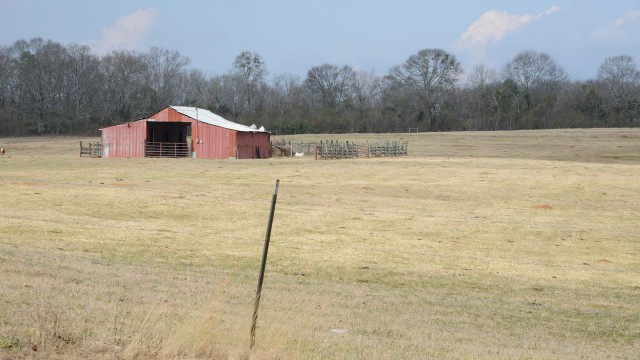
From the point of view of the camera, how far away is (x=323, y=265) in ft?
68.9

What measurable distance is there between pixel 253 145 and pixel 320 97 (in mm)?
97916

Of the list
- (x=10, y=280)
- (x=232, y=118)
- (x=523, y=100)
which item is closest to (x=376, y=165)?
(x=10, y=280)

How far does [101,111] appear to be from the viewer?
448ft

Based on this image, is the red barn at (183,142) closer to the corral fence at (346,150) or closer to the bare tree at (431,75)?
the corral fence at (346,150)

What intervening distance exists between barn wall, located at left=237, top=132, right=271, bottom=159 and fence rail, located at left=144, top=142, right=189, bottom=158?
681 cm

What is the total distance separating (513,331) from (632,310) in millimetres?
4295

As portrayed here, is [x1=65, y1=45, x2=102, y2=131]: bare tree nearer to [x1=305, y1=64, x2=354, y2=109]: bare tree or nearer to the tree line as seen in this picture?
the tree line

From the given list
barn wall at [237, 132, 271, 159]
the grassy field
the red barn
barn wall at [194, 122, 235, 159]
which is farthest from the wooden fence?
the grassy field

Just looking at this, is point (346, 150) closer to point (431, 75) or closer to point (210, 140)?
point (210, 140)

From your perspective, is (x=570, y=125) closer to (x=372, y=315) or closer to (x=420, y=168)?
(x=420, y=168)

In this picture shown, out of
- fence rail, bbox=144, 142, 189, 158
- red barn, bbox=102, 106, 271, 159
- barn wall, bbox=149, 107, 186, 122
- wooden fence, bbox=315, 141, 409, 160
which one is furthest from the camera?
fence rail, bbox=144, 142, 189, 158

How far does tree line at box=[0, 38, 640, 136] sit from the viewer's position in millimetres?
135375

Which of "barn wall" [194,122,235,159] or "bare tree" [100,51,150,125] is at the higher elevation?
"bare tree" [100,51,150,125]

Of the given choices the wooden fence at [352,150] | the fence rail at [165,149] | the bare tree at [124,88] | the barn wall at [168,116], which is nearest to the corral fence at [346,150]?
the wooden fence at [352,150]
